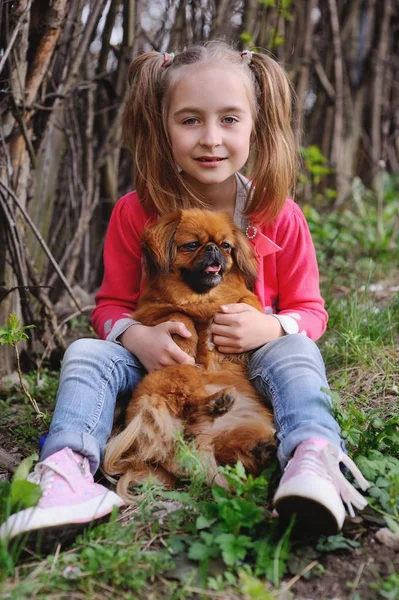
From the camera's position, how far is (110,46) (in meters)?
3.91

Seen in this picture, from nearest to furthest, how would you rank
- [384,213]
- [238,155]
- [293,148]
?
[238,155] → [293,148] → [384,213]

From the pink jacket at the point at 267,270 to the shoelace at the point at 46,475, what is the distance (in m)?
0.82

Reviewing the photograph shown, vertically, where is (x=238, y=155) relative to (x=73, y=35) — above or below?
below

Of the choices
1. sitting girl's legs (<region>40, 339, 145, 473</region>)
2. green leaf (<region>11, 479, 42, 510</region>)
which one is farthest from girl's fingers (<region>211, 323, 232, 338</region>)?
green leaf (<region>11, 479, 42, 510</region>)

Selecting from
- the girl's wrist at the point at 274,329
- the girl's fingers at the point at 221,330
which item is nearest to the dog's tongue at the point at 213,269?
the girl's fingers at the point at 221,330

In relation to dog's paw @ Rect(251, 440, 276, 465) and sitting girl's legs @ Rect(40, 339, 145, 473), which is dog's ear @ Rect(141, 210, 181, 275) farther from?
dog's paw @ Rect(251, 440, 276, 465)

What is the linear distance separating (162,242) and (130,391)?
0.61 m

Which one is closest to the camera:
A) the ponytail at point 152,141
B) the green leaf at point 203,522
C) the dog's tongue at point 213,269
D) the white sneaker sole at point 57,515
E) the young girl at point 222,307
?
the white sneaker sole at point 57,515

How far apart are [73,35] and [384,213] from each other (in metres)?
3.56

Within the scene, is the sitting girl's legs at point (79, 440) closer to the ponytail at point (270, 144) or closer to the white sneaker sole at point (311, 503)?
the white sneaker sole at point (311, 503)

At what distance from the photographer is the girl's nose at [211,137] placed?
264cm

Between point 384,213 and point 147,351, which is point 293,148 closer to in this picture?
point 147,351

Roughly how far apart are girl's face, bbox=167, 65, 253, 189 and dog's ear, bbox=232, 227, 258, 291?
1.14 ft

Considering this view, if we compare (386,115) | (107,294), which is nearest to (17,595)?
(107,294)
